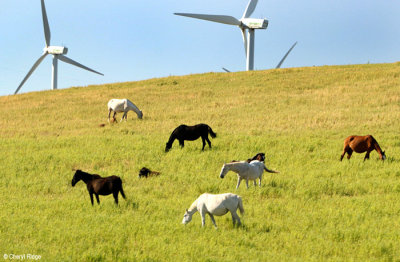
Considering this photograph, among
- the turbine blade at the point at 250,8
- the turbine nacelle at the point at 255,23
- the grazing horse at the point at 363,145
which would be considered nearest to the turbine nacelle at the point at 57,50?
the turbine nacelle at the point at 255,23

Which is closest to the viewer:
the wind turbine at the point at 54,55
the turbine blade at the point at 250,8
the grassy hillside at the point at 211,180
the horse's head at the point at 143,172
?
the grassy hillside at the point at 211,180

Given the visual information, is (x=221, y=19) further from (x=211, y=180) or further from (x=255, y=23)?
(x=211, y=180)

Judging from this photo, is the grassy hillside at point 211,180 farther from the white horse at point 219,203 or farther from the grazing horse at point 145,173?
the white horse at point 219,203

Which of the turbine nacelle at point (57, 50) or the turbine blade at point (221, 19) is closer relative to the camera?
the turbine blade at point (221, 19)

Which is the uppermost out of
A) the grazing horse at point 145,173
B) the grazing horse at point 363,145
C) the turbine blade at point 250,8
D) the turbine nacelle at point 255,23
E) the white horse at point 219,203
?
the turbine blade at point 250,8

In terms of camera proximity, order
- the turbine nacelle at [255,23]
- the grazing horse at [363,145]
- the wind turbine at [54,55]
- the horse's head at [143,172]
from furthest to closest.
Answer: the wind turbine at [54,55] → the turbine nacelle at [255,23] → the grazing horse at [363,145] → the horse's head at [143,172]

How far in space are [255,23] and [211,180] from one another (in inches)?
1967

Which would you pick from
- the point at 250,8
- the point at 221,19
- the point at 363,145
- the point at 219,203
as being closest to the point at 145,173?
the point at 219,203

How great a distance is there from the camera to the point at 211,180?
50.0ft

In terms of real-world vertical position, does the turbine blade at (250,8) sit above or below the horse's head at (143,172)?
above

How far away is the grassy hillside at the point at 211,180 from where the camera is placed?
9484mm

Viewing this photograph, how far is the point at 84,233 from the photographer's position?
1016 centimetres

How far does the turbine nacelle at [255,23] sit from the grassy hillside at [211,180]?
24.0 meters

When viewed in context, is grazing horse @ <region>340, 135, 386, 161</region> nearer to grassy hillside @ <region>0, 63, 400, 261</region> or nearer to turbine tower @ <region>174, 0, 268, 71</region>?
grassy hillside @ <region>0, 63, 400, 261</region>
